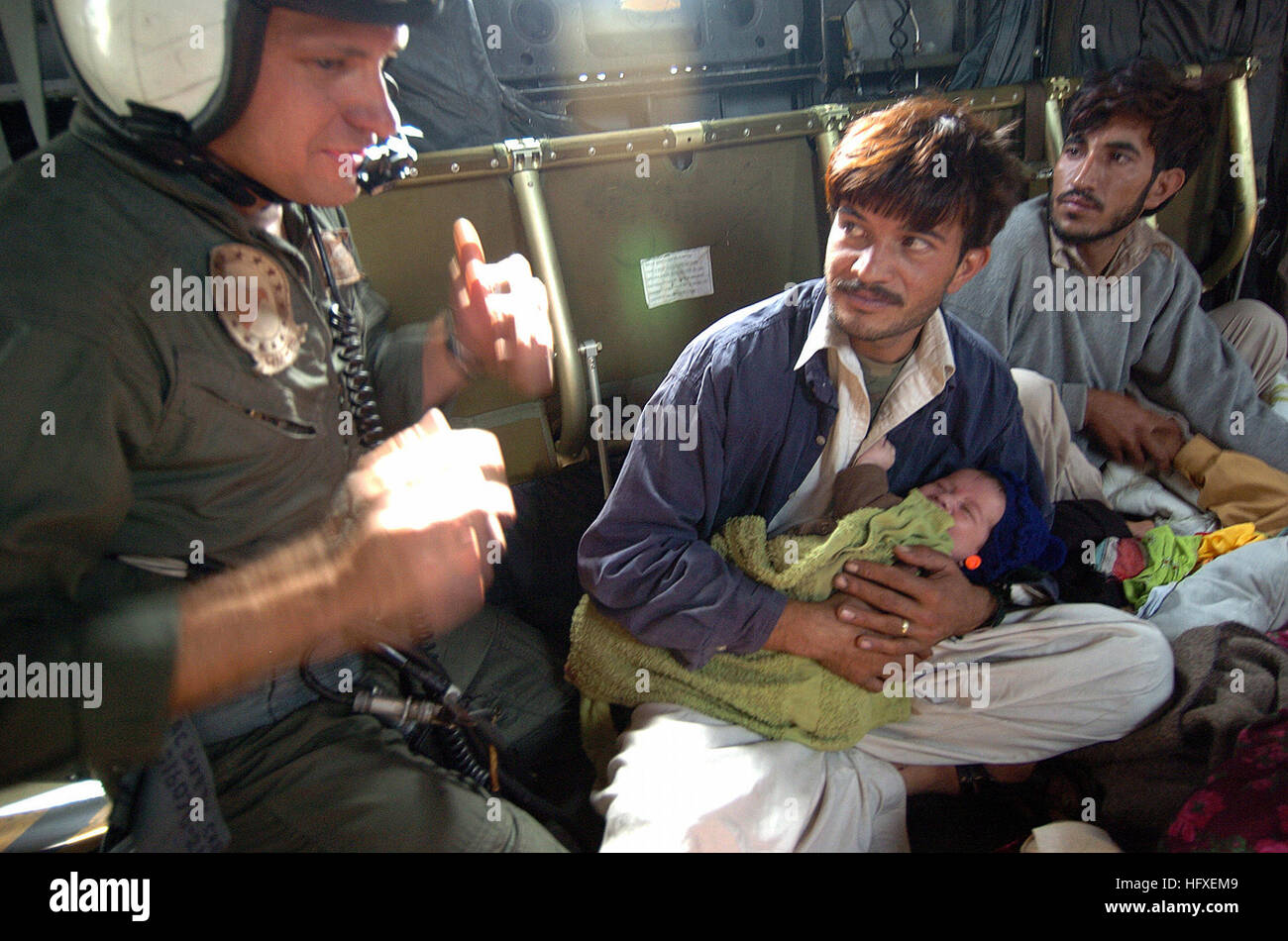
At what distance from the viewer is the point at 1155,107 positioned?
2.29 metres

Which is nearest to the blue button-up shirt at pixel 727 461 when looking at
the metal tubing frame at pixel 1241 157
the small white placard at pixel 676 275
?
the small white placard at pixel 676 275

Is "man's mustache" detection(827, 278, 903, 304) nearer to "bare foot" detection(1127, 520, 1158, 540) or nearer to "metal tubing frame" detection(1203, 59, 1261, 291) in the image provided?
"bare foot" detection(1127, 520, 1158, 540)

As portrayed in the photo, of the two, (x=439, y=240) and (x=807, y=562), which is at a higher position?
(x=439, y=240)

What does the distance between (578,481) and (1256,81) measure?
3699 millimetres

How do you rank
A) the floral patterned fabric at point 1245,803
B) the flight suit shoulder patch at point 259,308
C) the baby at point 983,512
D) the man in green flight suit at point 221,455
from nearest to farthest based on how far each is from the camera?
the man in green flight suit at point 221,455, the flight suit shoulder patch at point 259,308, the floral patterned fabric at point 1245,803, the baby at point 983,512

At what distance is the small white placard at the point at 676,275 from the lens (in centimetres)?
250

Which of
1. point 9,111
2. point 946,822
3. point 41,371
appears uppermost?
point 9,111

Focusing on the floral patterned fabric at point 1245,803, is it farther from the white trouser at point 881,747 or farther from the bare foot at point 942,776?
the bare foot at point 942,776

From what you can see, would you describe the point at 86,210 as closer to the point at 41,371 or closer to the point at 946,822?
the point at 41,371

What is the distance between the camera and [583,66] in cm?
319

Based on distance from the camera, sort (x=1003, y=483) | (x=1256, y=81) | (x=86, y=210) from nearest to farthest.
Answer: (x=86, y=210)
(x=1003, y=483)
(x=1256, y=81)

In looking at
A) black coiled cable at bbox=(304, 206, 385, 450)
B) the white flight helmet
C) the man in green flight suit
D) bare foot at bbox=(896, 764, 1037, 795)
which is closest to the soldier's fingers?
the man in green flight suit
